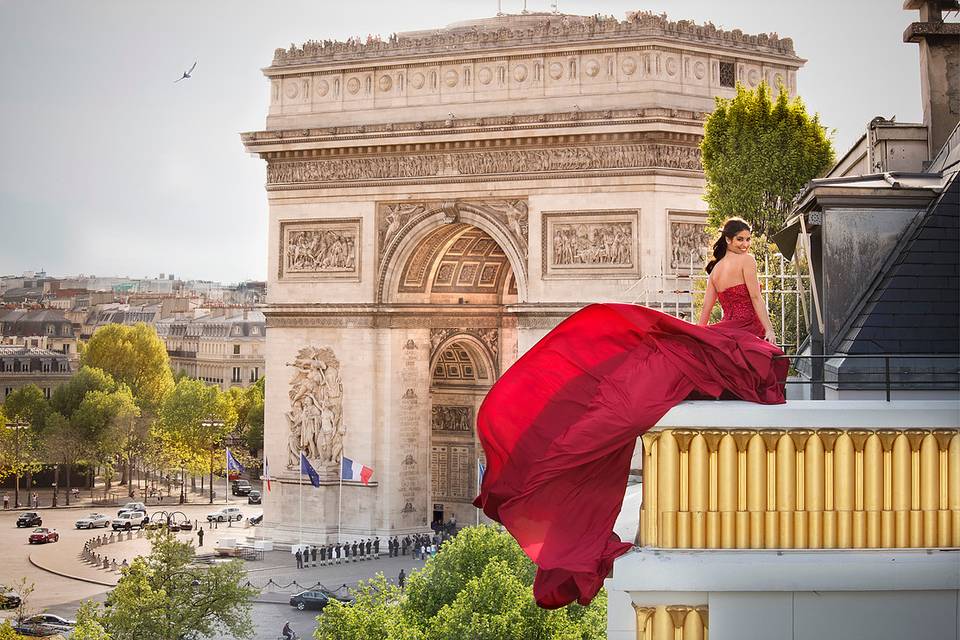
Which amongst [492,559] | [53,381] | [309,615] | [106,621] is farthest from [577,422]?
[53,381]

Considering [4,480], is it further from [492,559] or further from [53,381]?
[492,559]

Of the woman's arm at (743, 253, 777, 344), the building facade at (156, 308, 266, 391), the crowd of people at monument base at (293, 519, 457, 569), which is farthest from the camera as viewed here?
the building facade at (156, 308, 266, 391)

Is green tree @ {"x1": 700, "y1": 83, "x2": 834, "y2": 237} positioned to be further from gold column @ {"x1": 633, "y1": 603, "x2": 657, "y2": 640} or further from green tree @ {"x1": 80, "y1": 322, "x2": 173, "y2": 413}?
green tree @ {"x1": 80, "y1": 322, "x2": 173, "y2": 413}

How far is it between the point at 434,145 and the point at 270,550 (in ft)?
33.5

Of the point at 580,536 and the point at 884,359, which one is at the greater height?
the point at 884,359

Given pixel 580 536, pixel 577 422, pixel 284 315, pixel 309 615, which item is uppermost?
pixel 284 315

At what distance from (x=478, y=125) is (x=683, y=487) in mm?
24242

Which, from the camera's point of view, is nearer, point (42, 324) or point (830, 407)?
point (830, 407)

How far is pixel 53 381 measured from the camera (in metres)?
78.9

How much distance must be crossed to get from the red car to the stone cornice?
14753 millimetres

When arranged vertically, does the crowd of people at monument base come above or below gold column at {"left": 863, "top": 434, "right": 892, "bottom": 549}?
below

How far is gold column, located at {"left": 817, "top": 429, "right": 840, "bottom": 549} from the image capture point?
888 cm

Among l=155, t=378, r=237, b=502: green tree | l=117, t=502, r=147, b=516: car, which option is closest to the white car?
l=117, t=502, r=147, b=516: car

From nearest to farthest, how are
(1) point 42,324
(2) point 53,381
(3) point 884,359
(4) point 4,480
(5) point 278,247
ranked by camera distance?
(3) point 884,359 < (5) point 278,247 < (4) point 4,480 < (2) point 53,381 < (1) point 42,324
